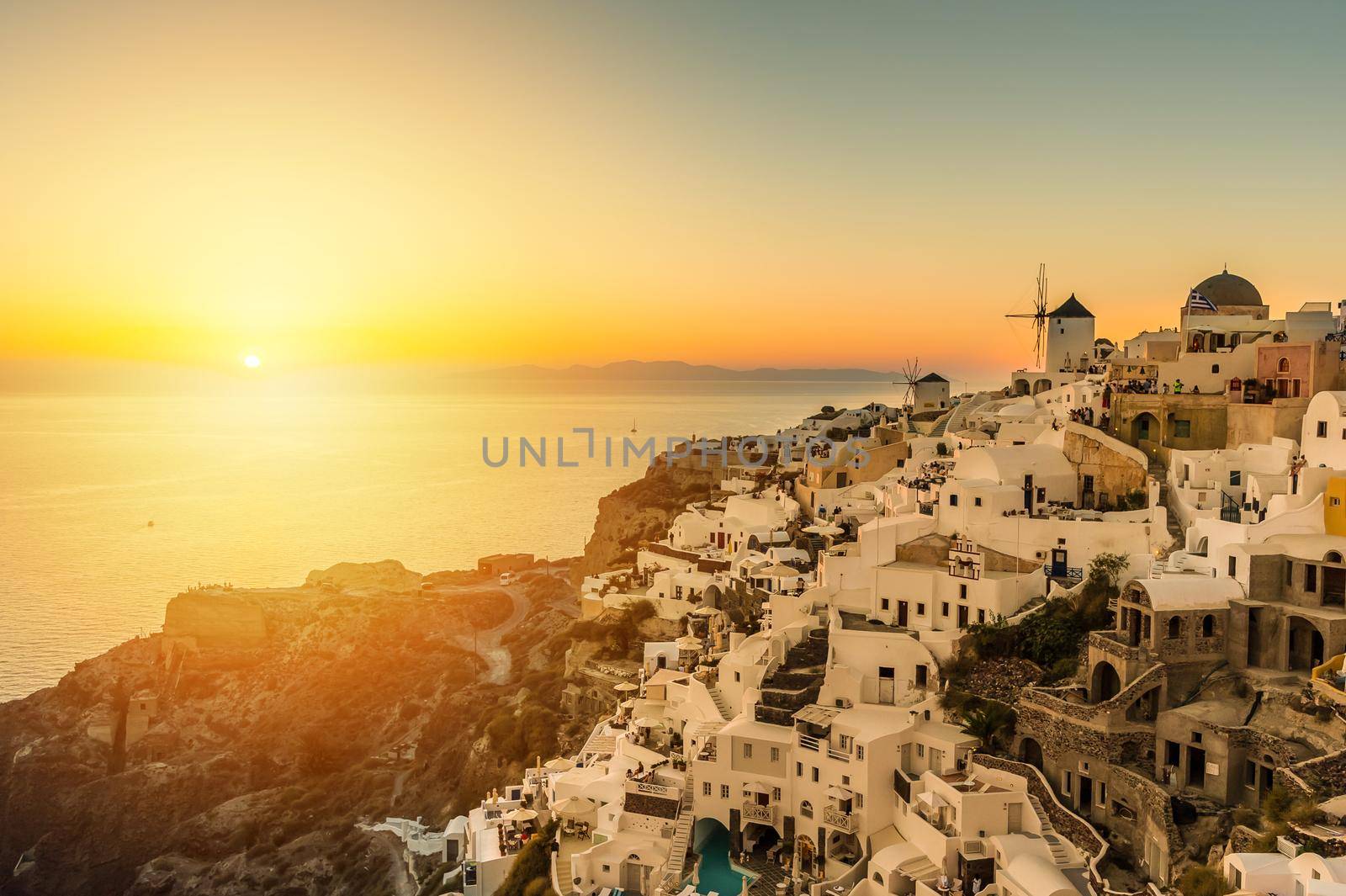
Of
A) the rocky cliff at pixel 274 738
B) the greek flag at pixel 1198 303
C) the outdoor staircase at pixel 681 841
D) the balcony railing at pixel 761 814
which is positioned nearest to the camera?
the outdoor staircase at pixel 681 841

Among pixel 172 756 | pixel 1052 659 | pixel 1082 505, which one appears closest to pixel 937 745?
pixel 1052 659

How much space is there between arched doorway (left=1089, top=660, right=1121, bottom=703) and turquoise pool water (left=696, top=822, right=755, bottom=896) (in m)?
7.13

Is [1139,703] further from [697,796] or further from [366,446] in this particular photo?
[366,446]

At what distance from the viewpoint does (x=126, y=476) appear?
115 metres

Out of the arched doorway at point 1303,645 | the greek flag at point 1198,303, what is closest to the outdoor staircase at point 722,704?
the arched doorway at point 1303,645

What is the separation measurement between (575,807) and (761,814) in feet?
15.5

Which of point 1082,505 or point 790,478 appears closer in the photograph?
point 1082,505

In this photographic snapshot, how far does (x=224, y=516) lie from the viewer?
9169 cm

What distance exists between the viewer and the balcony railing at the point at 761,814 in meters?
18.0

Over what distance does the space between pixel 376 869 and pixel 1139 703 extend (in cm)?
2231

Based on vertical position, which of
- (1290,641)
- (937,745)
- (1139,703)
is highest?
(1290,641)

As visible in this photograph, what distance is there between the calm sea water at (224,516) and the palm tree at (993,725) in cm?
4541

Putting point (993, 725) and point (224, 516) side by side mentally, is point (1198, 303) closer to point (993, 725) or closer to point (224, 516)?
point (993, 725)

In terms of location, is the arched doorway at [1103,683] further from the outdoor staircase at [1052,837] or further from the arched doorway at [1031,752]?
the outdoor staircase at [1052,837]
